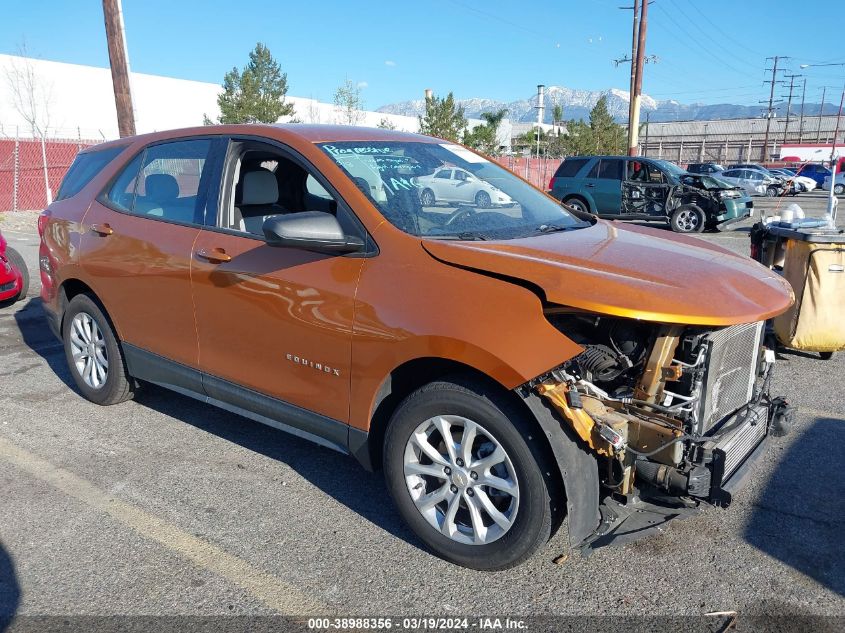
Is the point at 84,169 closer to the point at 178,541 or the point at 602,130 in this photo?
the point at 178,541

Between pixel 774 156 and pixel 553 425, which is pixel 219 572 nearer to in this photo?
pixel 553 425

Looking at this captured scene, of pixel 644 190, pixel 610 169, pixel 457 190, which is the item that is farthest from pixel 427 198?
pixel 610 169

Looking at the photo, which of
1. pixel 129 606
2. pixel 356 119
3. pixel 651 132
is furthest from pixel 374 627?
pixel 651 132

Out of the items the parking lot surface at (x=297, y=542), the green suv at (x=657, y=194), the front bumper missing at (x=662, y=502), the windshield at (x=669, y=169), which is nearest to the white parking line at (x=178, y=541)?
the parking lot surface at (x=297, y=542)

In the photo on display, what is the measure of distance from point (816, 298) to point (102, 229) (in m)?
5.36

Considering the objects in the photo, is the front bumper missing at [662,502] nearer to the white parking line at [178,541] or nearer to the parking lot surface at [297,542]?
the parking lot surface at [297,542]

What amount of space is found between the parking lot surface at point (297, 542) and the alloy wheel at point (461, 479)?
216 mm

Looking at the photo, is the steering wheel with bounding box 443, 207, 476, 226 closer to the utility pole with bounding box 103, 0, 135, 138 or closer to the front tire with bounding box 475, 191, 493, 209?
the front tire with bounding box 475, 191, 493, 209

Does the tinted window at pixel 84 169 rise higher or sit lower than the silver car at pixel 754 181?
higher

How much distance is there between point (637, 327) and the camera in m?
2.89

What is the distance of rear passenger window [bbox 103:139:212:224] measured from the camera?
4.06 metres

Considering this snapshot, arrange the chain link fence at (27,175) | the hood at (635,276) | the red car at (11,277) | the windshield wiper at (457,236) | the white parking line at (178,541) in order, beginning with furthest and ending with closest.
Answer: the chain link fence at (27,175)
the red car at (11,277)
the windshield wiper at (457,236)
the white parking line at (178,541)
the hood at (635,276)

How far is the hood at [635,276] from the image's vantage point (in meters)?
2.61

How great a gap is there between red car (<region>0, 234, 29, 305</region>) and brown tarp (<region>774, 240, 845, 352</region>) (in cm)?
786
